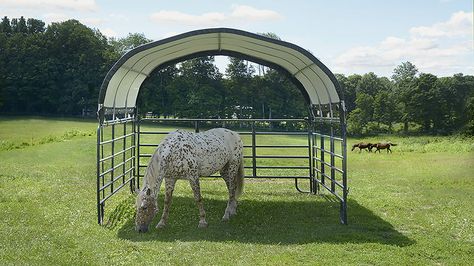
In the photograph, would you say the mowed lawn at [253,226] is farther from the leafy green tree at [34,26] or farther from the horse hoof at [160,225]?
the leafy green tree at [34,26]

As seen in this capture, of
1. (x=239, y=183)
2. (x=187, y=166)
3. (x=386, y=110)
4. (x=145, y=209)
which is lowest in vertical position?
(x=145, y=209)

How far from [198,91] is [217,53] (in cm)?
3892

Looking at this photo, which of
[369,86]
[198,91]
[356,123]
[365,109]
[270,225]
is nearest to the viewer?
[270,225]

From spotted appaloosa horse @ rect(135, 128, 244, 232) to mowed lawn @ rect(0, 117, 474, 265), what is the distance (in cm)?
34

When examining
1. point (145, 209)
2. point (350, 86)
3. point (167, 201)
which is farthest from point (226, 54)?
point (350, 86)

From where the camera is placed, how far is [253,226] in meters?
8.21

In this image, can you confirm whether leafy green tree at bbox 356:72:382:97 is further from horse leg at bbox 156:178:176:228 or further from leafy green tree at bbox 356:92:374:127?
horse leg at bbox 156:178:176:228

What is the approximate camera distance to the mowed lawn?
6277 mm

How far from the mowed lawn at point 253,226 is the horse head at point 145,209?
0.59ft

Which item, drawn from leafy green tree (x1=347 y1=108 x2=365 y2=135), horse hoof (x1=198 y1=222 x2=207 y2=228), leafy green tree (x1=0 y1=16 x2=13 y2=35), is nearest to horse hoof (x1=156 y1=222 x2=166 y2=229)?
horse hoof (x1=198 y1=222 x2=207 y2=228)

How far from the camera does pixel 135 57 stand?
9.00 meters

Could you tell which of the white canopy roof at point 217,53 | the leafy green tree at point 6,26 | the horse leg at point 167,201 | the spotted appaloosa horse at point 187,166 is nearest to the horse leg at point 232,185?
the spotted appaloosa horse at point 187,166

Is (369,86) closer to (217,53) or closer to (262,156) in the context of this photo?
(262,156)

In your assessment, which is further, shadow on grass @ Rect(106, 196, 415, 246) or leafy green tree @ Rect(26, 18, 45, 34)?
leafy green tree @ Rect(26, 18, 45, 34)
